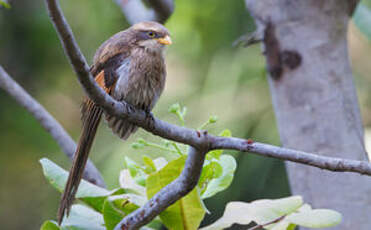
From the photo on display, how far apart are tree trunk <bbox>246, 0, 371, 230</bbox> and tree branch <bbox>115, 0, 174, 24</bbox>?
1.56 ft

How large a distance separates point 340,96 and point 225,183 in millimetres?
1194

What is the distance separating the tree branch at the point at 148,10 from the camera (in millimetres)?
3146

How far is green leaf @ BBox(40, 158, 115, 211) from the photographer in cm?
200

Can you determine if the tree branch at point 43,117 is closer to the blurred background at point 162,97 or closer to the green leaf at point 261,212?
the green leaf at point 261,212

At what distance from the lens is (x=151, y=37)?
8.58 feet

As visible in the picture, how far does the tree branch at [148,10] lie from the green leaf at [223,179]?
1.29 metres

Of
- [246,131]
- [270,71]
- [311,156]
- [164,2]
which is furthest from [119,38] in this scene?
[246,131]

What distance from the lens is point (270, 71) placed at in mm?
3086

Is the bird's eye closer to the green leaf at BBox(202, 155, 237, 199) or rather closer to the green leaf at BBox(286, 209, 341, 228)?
the green leaf at BBox(202, 155, 237, 199)

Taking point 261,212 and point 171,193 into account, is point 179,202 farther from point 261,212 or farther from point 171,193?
point 261,212

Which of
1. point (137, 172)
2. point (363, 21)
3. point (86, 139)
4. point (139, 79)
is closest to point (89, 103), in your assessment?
point (86, 139)

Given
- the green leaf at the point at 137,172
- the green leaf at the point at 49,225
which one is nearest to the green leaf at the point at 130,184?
the green leaf at the point at 137,172

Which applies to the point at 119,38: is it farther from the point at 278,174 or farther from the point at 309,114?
the point at 278,174

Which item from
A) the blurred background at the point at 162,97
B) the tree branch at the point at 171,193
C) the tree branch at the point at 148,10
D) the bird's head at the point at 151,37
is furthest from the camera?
the blurred background at the point at 162,97
